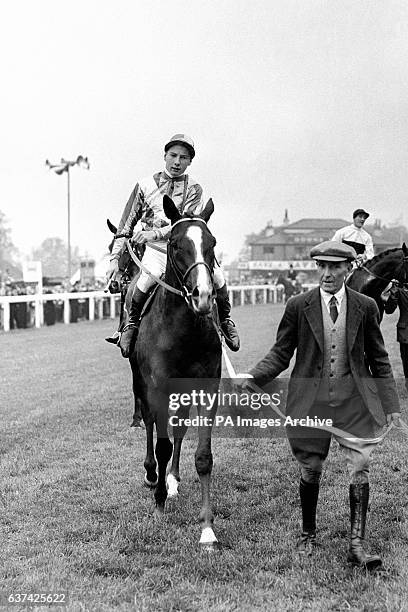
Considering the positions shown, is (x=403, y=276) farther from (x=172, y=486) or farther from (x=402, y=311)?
(x=172, y=486)

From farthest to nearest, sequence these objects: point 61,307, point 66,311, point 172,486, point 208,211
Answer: point 61,307, point 66,311, point 172,486, point 208,211

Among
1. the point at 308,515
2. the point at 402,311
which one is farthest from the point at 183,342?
the point at 402,311

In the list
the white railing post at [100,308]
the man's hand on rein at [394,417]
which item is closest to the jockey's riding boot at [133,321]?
the man's hand on rein at [394,417]

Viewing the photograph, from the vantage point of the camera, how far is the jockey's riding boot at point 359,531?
417 centimetres

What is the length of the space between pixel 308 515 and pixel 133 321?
92.4 inches

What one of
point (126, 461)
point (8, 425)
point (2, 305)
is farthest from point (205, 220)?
point (2, 305)

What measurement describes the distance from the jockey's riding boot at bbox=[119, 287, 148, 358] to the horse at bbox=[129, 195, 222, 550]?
222 mm

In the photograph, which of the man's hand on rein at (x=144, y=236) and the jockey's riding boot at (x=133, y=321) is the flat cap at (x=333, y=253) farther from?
the man's hand on rein at (x=144, y=236)

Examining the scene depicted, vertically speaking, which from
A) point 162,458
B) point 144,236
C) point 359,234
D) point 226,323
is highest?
point 359,234

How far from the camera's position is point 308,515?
4.60 meters

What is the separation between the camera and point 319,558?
4.40m

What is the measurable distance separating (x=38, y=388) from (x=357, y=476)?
7892 millimetres

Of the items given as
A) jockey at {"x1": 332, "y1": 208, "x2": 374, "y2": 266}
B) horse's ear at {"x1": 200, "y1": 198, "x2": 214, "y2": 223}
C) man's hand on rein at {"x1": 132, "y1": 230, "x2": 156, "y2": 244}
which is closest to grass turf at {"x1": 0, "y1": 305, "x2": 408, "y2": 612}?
man's hand on rein at {"x1": 132, "y1": 230, "x2": 156, "y2": 244}

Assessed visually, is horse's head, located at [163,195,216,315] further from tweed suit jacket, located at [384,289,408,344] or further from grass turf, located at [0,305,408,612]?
tweed suit jacket, located at [384,289,408,344]
